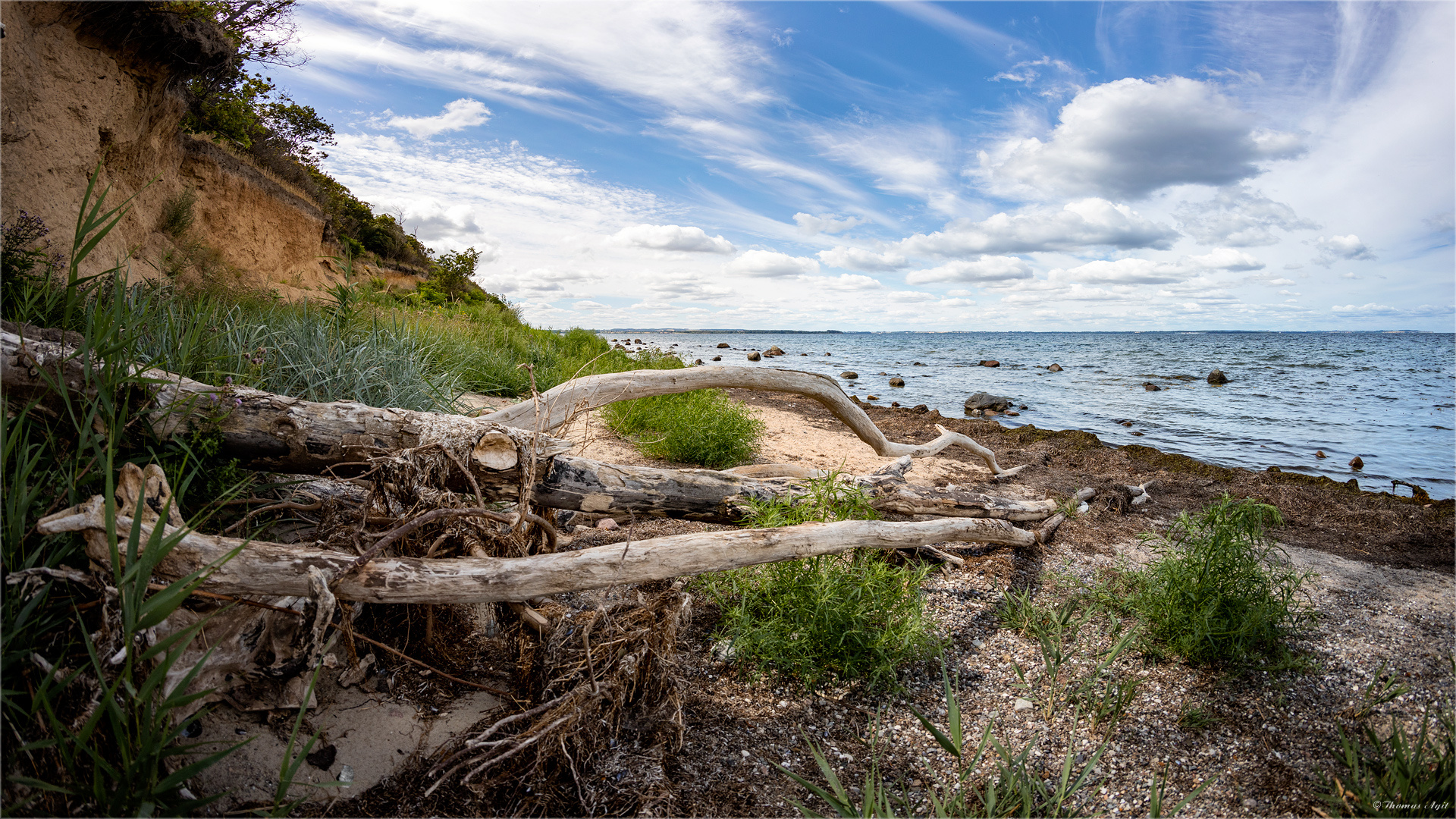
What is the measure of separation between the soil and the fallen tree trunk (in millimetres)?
300

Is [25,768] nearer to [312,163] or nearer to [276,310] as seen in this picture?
[276,310]

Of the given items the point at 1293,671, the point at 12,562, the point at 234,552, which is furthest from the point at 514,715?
the point at 1293,671

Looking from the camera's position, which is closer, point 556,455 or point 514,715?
point 514,715

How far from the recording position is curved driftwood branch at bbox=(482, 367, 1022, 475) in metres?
5.06

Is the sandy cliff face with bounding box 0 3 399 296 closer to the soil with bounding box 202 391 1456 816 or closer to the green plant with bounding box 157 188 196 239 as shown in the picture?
the green plant with bounding box 157 188 196 239

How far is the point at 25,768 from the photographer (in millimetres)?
1697

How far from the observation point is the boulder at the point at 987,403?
50.3ft

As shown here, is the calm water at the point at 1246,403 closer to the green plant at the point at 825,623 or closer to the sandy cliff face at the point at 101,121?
the green plant at the point at 825,623

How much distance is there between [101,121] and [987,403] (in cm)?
1635

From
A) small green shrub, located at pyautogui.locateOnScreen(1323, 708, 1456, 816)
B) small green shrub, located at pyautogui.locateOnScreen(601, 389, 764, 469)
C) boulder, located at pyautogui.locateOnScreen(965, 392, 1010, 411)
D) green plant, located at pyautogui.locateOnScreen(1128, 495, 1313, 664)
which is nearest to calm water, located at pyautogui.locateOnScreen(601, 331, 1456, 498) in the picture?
boulder, located at pyautogui.locateOnScreen(965, 392, 1010, 411)

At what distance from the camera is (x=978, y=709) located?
116 inches

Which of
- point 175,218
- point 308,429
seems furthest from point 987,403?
point 175,218

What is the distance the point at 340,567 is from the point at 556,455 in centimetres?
161

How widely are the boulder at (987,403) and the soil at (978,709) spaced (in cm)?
1070
